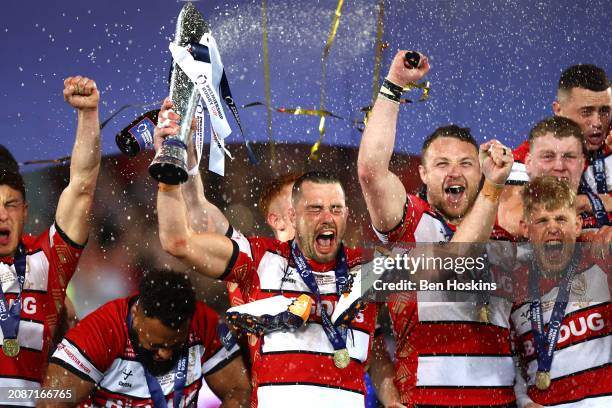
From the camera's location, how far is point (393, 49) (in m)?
4.68

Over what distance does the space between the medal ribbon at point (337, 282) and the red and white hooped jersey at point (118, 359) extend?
536 millimetres

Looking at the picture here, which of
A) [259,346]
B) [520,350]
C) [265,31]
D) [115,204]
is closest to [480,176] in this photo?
[520,350]

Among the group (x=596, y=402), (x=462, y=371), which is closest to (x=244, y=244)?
(x=462, y=371)

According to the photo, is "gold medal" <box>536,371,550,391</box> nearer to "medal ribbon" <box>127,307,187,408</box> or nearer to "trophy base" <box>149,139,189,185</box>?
"medal ribbon" <box>127,307,187,408</box>

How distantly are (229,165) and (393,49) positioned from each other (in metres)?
1.36

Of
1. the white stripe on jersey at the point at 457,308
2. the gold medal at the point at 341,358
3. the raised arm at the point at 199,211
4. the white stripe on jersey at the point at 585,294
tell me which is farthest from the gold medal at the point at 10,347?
the white stripe on jersey at the point at 585,294

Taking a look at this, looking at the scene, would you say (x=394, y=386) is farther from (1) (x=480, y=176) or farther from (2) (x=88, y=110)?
(2) (x=88, y=110)

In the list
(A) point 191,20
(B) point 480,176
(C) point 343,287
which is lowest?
(C) point 343,287

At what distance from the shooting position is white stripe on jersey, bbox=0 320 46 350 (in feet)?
10.7

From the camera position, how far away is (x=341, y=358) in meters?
2.96

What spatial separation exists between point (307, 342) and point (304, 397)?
0.64 ft

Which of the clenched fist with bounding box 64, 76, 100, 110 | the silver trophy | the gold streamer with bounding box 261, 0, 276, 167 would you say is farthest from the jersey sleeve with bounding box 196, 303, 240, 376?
the gold streamer with bounding box 261, 0, 276, 167

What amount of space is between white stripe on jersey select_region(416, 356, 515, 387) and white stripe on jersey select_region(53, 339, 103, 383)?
1.26 meters

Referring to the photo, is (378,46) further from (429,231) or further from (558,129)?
(429,231)
